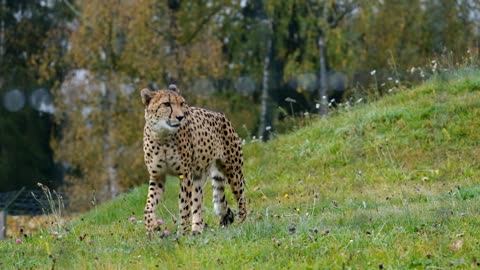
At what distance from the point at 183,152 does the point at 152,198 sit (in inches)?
17.8

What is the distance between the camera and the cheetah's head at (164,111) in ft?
22.6

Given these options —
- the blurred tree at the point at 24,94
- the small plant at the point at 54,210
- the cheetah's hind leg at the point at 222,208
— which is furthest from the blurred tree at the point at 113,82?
the small plant at the point at 54,210

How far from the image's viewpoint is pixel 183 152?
7.08 meters

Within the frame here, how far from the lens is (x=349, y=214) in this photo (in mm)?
6758

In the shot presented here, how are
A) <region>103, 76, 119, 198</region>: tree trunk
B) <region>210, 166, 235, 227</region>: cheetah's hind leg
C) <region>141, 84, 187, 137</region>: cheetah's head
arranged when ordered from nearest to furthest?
<region>141, 84, 187, 137</region>: cheetah's head
<region>210, 166, 235, 227</region>: cheetah's hind leg
<region>103, 76, 119, 198</region>: tree trunk

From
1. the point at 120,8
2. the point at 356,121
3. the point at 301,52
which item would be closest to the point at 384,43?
the point at 301,52

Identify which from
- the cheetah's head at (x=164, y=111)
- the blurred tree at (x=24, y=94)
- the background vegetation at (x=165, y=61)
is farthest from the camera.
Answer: the blurred tree at (x=24, y=94)

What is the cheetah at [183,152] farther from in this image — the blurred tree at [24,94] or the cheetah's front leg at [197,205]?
the blurred tree at [24,94]

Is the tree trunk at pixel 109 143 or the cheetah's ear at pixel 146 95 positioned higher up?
the cheetah's ear at pixel 146 95

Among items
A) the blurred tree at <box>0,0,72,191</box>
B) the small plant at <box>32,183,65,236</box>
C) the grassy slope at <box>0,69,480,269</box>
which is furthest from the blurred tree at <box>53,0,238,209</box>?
the small plant at <box>32,183,65,236</box>

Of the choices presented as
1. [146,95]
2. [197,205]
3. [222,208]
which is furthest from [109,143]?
[146,95]

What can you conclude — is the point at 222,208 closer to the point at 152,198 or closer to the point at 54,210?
the point at 152,198

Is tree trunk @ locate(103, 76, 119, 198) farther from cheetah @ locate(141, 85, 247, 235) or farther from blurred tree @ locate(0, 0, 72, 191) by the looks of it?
cheetah @ locate(141, 85, 247, 235)

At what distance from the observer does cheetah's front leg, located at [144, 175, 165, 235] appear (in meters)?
7.11
